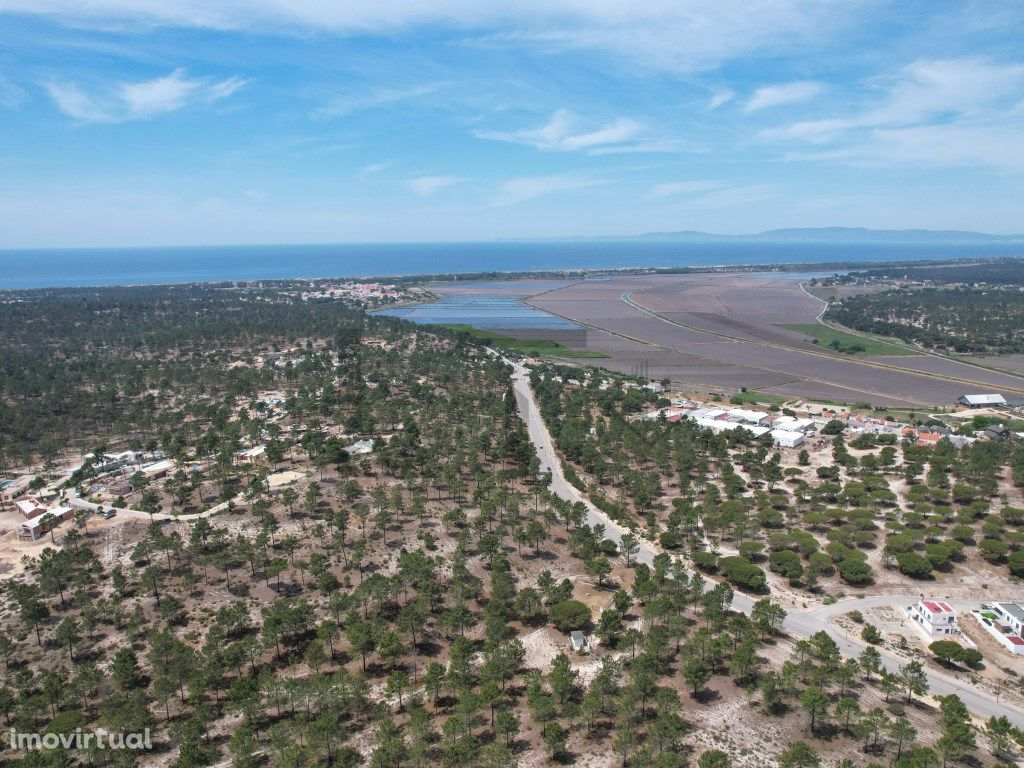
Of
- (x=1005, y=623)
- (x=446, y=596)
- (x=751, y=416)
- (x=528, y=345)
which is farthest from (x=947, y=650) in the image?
(x=528, y=345)

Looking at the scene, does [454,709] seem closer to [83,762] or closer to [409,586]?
[409,586]

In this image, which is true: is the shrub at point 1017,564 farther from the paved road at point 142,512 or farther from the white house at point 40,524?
the white house at point 40,524

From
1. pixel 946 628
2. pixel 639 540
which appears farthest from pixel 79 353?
pixel 946 628

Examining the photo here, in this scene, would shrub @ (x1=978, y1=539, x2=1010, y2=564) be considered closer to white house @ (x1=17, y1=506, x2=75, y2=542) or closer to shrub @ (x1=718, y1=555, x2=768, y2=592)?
shrub @ (x1=718, y1=555, x2=768, y2=592)

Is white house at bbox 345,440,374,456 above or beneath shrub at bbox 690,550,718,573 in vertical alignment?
above

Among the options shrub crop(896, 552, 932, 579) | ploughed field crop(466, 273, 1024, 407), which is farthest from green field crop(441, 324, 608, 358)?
shrub crop(896, 552, 932, 579)

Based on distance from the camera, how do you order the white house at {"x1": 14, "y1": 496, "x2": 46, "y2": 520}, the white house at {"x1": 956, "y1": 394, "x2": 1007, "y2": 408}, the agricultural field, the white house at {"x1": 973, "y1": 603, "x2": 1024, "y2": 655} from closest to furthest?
the agricultural field, the white house at {"x1": 973, "y1": 603, "x2": 1024, "y2": 655}, the white house at {"x1": 14, "y1": 496, "x2": 46, "y2": 520}, the white house at {"x1": 956, "y1": 394, "x2": 1007, "y2": 408}

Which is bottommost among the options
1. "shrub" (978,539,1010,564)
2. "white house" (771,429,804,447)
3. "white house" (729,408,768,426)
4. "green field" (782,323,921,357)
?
"shrub" (978,539,1010,564)

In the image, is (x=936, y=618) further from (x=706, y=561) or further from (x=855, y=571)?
(x=706, y=561)
